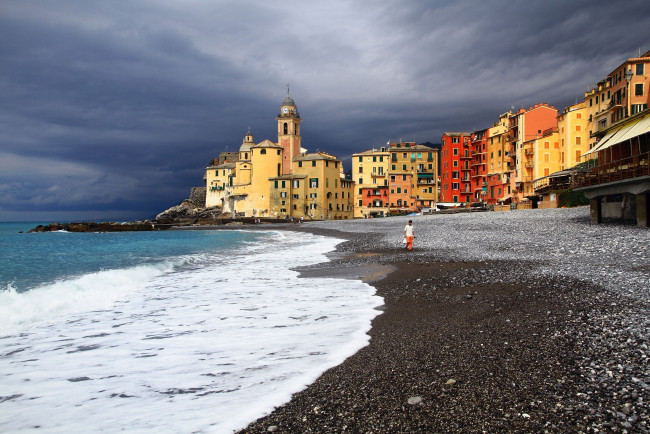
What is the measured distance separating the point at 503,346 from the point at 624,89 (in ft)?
162

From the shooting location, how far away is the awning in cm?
1956

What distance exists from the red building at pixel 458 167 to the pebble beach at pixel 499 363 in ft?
244

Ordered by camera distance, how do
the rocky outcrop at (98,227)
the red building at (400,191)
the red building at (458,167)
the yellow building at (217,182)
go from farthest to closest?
the yellow building at (217,182)
the red building at (400,191)
the red building at (458,167)
the rocky outcrop at (98,227)

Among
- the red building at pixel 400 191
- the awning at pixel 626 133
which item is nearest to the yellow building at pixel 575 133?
the red building at pixel 400 191

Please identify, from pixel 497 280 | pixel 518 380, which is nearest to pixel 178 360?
pixel 518 380

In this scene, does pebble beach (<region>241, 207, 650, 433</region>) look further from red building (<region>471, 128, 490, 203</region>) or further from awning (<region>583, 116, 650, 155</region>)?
red building (<region>471, 128, 490, 203</region>)

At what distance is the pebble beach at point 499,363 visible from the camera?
356 centimetres

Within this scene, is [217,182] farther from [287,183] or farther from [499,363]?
[499,363]

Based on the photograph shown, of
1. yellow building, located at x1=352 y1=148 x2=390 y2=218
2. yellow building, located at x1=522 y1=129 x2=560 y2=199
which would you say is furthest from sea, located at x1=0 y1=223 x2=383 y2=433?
yellow building, located at x1=352 y1=148 x2=390 y2=218

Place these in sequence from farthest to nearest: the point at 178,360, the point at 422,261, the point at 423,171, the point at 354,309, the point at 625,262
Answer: the point at 423,171
the point at 422,261
the point at 625,262
the point at 354,309
the point at 178,360

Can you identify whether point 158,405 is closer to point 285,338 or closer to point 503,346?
point 285,338

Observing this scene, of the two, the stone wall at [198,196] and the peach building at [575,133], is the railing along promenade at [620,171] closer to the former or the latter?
the peach building at [575,133]

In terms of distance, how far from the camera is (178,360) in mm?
5992

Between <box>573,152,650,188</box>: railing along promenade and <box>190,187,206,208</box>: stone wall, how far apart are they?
101478 millimetres
